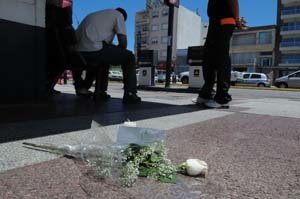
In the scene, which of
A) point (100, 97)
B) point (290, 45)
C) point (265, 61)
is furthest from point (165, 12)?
point (100, 97)

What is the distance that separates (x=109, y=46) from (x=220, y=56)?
65.9 inches

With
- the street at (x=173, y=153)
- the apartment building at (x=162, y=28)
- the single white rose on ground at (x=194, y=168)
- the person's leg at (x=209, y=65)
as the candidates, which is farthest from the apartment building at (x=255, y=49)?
the single white rose on ground at (x=194, y=168)

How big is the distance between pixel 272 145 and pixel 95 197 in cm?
181

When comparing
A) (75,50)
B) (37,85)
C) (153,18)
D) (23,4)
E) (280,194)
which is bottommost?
(280,194)

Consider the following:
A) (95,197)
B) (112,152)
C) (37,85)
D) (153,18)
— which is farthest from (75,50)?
(153,18)

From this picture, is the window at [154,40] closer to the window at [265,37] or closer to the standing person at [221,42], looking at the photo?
Answer: the window at [265,37]

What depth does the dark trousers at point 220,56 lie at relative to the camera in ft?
18.7

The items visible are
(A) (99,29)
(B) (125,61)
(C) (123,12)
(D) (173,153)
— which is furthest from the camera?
(C) (123,12)

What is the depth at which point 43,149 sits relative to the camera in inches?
101

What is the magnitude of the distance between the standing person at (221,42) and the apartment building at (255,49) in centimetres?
Result: 6282

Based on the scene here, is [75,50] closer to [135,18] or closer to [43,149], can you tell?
[43,149]

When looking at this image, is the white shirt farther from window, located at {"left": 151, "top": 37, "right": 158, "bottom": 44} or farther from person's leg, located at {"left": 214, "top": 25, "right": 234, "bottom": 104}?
window, located at {"left": 151, "top": 37, "right": 158, "bottom": 44}

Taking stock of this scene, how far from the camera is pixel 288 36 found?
2603 inches

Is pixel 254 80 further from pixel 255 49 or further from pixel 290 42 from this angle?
pixel 255 49
